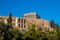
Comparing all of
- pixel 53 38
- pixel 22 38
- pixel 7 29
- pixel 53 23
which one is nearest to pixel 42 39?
pixel 53 38

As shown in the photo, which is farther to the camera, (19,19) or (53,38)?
(19,19)

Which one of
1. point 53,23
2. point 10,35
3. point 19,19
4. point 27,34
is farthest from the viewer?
point 53,23

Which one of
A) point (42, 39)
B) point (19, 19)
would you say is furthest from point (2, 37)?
point (19, 19)

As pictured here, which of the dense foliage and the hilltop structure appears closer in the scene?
the dense foliage

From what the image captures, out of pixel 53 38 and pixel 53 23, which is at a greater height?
pixel 53 23

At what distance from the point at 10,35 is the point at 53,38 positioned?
10.1 meters

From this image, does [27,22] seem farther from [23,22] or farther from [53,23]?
[53,23]

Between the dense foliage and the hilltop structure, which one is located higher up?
the hilltop structure

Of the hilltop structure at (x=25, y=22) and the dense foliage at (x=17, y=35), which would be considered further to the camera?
the hilltop structure at (x=25, y=22)

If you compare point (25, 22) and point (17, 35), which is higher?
point (25, 22)

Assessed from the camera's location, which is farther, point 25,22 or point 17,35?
point 25,22

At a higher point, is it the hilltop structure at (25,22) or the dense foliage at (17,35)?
the hilltop structure at (25,22)

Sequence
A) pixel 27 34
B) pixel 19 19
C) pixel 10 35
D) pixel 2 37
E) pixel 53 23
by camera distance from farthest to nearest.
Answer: pixel 53 23, pixel 19 19, pixel 27 34, pixel 10 35, pixel 2 37

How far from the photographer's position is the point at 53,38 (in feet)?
146
